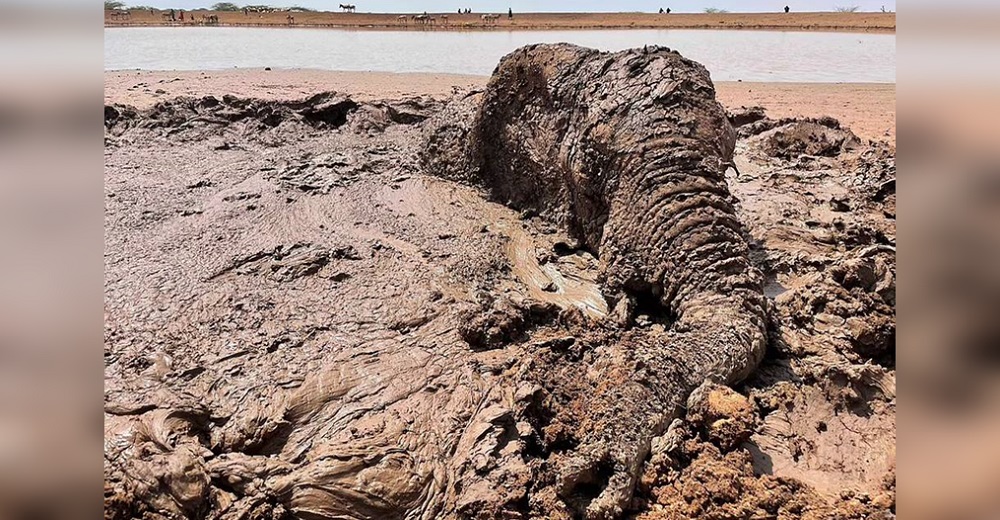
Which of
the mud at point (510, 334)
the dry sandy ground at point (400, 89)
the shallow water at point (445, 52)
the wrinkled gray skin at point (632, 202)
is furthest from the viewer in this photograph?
the shallow water at point (445, 52)

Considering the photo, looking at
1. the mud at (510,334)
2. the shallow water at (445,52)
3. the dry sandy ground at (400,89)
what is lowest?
the mud at (510,334)

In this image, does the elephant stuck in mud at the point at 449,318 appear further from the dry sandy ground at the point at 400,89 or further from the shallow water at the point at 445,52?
the shallow water at the point at 445,52

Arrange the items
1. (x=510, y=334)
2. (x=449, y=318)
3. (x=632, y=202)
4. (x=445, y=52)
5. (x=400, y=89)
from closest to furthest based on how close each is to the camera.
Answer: (x=510, y=334), (x=449, y=318), (x=632, y=202), (x=400, y=89), (x=445, y=52)

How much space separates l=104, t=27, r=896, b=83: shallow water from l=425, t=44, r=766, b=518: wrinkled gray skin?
48.2ft

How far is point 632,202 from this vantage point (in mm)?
3838

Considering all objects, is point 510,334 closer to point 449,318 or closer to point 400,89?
point 449,318

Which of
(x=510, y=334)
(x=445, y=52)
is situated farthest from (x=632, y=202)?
(x=445, y=52)

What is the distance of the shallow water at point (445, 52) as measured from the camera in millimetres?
20891

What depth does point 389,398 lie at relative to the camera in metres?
2.89

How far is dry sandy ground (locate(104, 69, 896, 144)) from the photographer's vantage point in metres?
11.4

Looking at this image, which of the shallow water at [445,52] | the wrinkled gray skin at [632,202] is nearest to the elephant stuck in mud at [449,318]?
the wrinkled gray skin at [632,202]

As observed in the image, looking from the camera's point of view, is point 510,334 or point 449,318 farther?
point 449,318

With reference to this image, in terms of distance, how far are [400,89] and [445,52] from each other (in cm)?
1369

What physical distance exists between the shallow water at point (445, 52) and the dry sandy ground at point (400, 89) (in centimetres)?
198
